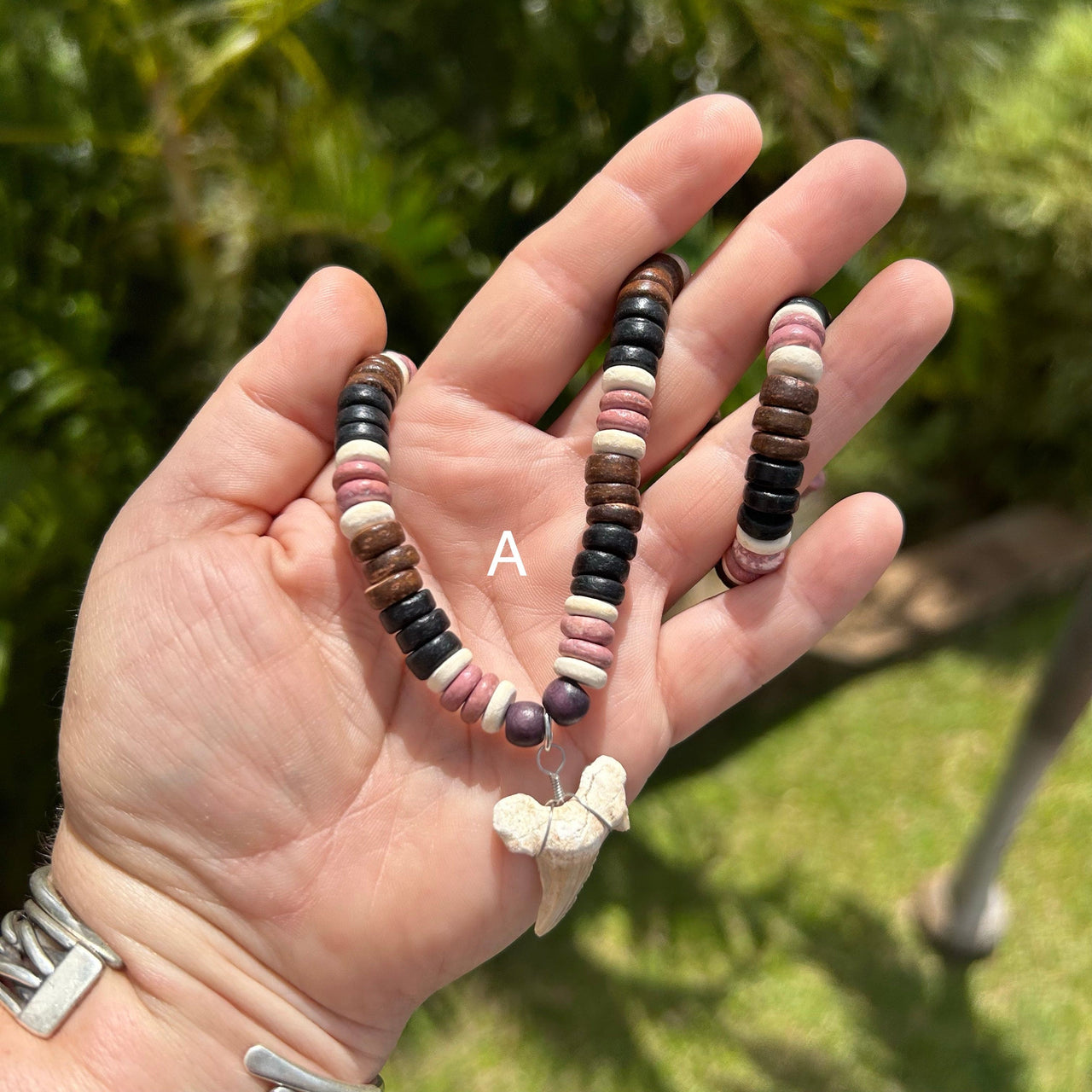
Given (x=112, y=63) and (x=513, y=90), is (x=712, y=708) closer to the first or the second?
(x=513, y=90)

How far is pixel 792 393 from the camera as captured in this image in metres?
2.04

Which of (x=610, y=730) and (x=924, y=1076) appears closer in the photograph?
(x=610, y=730)

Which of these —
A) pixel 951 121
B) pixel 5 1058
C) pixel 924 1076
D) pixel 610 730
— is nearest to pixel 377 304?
pixel 610 730

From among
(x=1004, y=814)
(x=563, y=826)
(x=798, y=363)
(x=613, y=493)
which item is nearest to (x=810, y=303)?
(x=798, y=363)

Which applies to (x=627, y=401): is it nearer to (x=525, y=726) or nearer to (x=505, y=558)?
(x=505, y=558)

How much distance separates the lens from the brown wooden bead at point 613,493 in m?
2.11

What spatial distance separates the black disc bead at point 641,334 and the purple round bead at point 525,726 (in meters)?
0.88

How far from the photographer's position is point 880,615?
4402 millimetres

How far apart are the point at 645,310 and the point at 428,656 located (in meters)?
0.95

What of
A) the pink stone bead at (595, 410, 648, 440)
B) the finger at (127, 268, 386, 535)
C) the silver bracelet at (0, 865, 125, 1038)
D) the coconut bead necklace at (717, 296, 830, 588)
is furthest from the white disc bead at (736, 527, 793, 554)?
the silver bracelet at (0, 865, 125, 1038)

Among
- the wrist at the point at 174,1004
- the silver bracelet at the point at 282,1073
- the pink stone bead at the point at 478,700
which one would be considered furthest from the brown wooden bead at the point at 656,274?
the silver bracelet at the point at 282,1073

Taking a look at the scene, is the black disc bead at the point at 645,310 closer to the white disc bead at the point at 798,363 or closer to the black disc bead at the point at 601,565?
the white disc bead at the point at 798,363

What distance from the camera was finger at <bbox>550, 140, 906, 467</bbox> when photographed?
2.06 m

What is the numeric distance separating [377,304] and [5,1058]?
1.82 m
